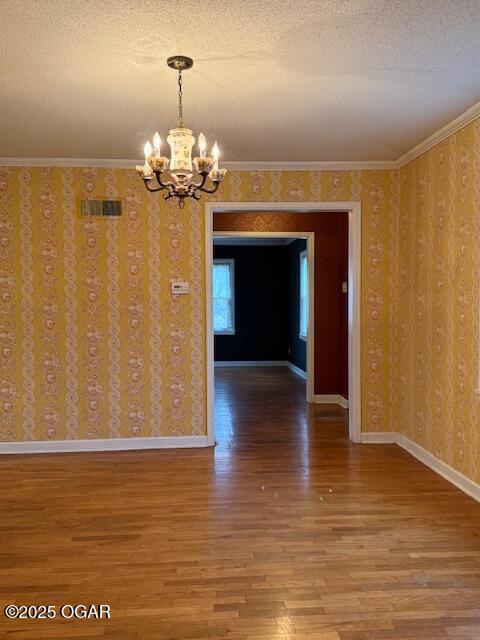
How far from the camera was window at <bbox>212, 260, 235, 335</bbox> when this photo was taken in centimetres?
1054

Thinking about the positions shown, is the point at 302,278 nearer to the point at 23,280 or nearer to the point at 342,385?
the point at 342,385

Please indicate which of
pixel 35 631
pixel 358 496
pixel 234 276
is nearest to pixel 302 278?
pixel 234 276

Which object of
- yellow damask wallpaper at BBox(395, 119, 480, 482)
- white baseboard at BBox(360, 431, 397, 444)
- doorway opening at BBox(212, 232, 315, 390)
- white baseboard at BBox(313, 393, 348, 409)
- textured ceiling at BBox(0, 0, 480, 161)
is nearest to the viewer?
textured ceiling at BBox(0, 0, 480, 161)

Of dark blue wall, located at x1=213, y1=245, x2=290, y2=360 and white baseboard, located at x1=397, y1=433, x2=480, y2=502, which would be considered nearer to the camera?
white baseboard, located at x1=397, y1=433, x2=480, y2=502

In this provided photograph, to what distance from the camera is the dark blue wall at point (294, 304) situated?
930 cm

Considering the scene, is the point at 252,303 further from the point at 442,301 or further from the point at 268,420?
the point at 442,301

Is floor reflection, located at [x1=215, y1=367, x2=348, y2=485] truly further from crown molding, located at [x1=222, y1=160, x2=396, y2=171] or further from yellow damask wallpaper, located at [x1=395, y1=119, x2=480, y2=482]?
crown molding, located at [x1=222, y1=160, x2=396, y2=171]

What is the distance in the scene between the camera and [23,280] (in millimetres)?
4617

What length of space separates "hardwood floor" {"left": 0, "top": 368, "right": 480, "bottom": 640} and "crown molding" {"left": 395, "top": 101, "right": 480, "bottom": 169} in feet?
8.32

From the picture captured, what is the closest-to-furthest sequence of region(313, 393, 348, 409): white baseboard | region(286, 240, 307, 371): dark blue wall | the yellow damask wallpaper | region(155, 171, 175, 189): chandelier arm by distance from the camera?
region(155, 171, 175, 189): chandelier arm < the yellow damask wallpaper < region(313, 393, 348, 409): white baseboard < region(286, 240, 307, 371): dark blue wall

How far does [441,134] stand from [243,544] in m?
3.16

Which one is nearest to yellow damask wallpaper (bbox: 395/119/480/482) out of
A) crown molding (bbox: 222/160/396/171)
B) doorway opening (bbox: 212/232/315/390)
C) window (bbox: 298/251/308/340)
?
crown molding (bbox: 222/160/396/171)

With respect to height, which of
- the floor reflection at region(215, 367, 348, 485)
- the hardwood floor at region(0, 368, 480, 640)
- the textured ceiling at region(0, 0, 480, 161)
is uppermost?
the textured ceiling at region(0, 0, 480, 161)

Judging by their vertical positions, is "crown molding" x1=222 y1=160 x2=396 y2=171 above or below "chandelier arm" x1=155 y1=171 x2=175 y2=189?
above
